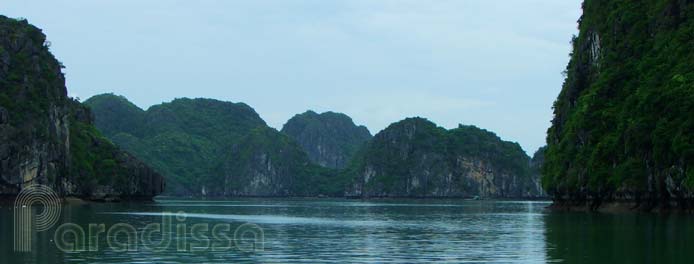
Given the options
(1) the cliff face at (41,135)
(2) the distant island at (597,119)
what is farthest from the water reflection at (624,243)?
(1) the cliff face at (41,135)

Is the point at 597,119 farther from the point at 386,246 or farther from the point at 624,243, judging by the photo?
the point at 386,246

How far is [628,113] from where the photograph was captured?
97.4m

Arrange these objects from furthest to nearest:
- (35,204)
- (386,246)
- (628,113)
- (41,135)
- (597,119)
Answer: (41,135) → (35,204) → (597,119) → (628,113) → (386,246)

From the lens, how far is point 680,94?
82.9m

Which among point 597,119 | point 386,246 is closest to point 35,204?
point 597,119

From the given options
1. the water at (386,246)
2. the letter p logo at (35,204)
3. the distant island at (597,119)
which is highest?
the distant island at (597,119)

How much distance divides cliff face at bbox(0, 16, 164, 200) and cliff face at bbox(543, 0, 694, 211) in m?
69.6

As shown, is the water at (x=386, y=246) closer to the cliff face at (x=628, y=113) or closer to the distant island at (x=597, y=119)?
the cliff face at (x=628, y=113)

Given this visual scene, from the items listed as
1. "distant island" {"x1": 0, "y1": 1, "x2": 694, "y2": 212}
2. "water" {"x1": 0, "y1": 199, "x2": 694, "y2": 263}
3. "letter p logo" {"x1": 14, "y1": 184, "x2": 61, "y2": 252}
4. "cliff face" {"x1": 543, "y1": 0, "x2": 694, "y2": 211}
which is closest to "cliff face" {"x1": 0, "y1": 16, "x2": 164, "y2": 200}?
"distant island" {"x1": 0, "y1": 1, "x2": 694, "y2": 212}

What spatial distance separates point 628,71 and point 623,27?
9388 mm

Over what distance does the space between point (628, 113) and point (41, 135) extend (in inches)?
3153

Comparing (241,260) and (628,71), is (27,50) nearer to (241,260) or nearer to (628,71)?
(628,71)

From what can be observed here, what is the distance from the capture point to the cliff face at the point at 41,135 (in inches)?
4894

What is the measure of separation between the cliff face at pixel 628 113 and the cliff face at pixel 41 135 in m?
69.6
